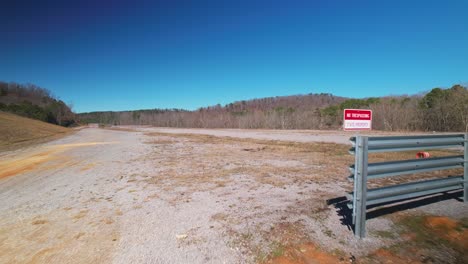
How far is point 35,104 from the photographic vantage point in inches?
3216

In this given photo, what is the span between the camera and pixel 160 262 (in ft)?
9.20

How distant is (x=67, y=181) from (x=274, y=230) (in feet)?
22.1

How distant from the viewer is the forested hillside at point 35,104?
212 feet

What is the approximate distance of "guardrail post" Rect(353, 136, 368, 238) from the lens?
125 inches

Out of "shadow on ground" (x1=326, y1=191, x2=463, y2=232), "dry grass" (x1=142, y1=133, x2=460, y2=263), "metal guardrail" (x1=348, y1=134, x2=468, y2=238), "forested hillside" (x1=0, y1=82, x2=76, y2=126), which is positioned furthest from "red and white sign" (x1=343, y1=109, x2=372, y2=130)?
"forested hillside" (x1=0, y1=82, x2=76, y2=126)

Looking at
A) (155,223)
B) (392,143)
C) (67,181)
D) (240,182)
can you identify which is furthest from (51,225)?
(392,143)

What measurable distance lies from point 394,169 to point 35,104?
106985 millimetres

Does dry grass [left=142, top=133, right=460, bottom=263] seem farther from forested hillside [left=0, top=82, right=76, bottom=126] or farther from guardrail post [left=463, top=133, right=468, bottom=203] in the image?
forested hillside [left=0, top=82, right=76, bottom=126]

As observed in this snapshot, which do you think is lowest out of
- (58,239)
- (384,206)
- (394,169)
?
(58,239)

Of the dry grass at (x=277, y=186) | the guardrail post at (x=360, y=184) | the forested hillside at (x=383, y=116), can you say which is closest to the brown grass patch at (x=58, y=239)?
the dry grass at (x=277, y=186)

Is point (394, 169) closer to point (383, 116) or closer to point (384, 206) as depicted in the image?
point (384, 206)

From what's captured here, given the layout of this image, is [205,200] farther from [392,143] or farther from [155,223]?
[392,143]

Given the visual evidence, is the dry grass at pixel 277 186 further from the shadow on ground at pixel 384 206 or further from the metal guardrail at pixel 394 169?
A: the metal guardrail at pixel 394 169

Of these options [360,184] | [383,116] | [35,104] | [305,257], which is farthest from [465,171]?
[35,104]
